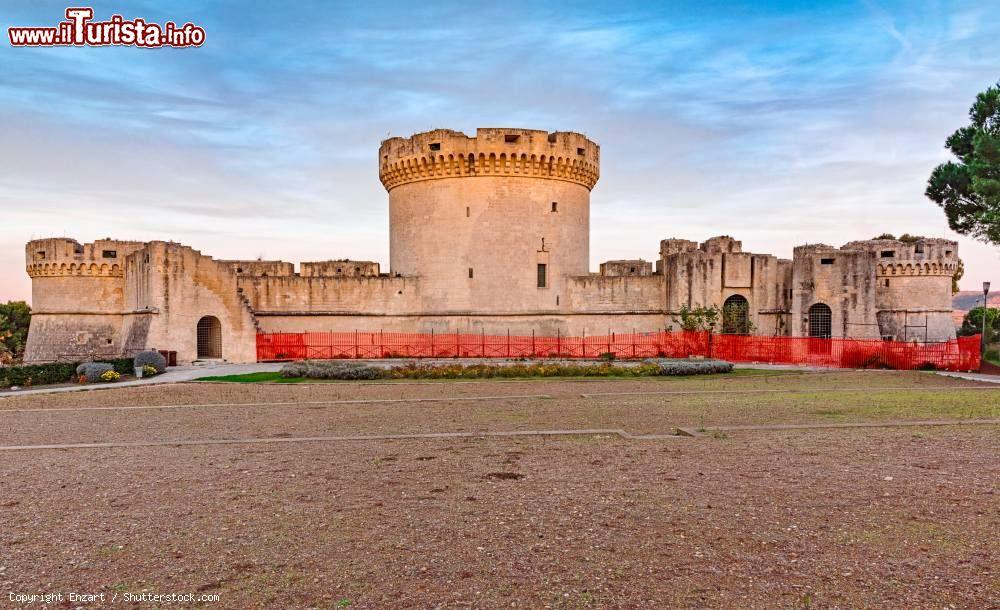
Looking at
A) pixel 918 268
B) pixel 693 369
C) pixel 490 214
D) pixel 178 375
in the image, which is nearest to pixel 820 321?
pixel 918 268

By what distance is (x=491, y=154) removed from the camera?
112ft

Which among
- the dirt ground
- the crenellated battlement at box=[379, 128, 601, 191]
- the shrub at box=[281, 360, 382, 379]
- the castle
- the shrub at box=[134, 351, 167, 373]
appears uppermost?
the crenellated battlement at box=[379, 128, 601, 191]

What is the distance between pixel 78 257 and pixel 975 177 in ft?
145

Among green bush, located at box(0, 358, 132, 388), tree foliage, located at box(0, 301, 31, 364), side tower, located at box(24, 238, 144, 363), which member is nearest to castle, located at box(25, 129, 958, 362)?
side tower, located at box(24, 238, 144, 363)

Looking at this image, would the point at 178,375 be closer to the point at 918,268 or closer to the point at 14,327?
the point at 918,268

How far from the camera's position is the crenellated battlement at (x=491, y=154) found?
1348 inches

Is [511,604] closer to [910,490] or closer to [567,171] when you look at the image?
[910,490]

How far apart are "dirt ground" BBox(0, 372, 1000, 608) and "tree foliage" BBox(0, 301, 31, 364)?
2045 inches

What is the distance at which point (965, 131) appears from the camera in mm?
36812

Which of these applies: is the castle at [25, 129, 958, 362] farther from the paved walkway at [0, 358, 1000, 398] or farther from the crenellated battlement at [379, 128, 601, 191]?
the paved walkway at [0, 358, 1000, 398]

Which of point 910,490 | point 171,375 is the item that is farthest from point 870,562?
point 171,375

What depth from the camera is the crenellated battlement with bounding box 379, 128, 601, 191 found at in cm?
3425

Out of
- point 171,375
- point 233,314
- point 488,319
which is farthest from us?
point 488,319

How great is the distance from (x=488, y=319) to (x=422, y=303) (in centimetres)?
368
